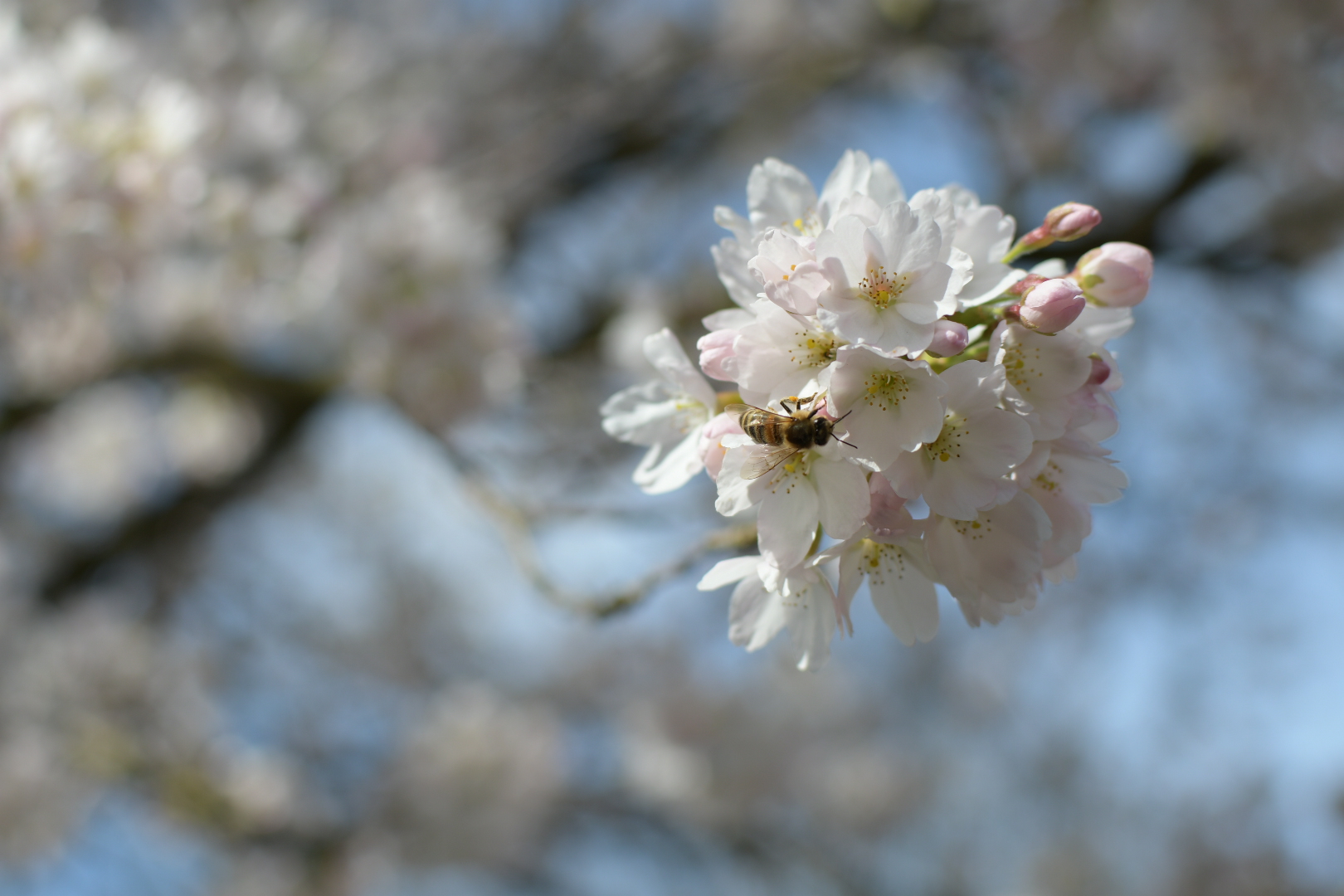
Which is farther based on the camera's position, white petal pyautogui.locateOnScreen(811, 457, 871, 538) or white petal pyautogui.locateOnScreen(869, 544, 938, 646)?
white petal pyautogui.locateOnScreen(869, 544, 938, 646)

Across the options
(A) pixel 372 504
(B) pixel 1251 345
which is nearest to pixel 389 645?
(A) pixel 372 504

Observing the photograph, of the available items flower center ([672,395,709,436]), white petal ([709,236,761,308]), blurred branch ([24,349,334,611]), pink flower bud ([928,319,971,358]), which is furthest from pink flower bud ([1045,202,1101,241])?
blurred branch ([24,349,334,611])

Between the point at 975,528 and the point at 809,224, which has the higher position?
the point at 809,224

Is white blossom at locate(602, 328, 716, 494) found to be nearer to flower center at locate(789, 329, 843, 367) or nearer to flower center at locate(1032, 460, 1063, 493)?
flower center at locate(789, 329, 843, 367)

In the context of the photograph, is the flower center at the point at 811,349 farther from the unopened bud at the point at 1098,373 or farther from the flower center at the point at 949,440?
the unopened bud at the point at 1098,373

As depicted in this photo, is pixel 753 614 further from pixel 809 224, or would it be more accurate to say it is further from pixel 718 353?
pixel 809 224

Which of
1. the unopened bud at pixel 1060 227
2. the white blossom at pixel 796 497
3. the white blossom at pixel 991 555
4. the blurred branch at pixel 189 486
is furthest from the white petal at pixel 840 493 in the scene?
the blurred branch at pixel 189 486

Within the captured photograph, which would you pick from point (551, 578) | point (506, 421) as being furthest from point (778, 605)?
point (506, 421)
